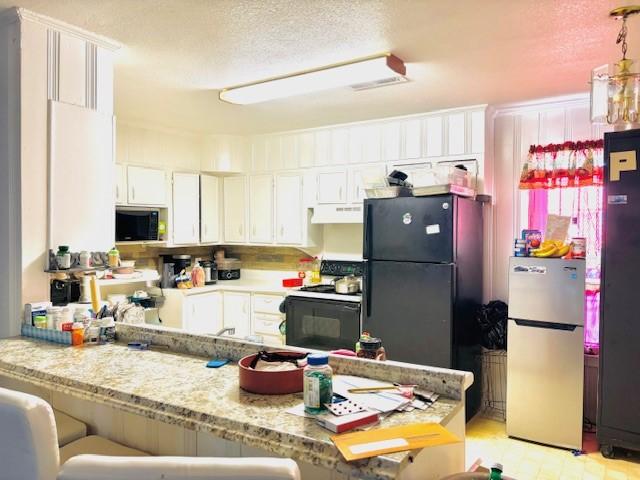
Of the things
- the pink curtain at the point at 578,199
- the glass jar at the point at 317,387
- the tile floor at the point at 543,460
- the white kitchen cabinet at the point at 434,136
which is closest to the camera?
the glass jar at the point at 317,387

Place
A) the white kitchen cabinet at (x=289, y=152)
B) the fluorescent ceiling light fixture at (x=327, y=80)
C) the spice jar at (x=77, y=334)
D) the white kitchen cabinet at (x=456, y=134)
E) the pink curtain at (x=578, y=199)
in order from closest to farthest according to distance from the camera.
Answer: the spice jar at (x=77, y=334), the fluorescent ceiling light fixture at (x=327, y=80), the pink curtain at (x=578, y=199), the white kitchen cabinet at (x=456, y=134), the white kitchen cabinet at (x=289, y=152)

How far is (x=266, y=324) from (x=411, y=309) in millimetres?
1716

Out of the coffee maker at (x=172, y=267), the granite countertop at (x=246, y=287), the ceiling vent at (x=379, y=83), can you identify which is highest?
the ceiling vent at (x=379, y=83)

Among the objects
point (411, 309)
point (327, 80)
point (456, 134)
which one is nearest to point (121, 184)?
point (327, 80)

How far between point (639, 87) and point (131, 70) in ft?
8.91

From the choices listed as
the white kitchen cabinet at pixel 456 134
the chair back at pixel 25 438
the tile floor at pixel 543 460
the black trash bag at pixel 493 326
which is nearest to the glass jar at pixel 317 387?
the chair back at pixel 25 438

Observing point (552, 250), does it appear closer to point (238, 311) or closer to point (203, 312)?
point (238, 311)

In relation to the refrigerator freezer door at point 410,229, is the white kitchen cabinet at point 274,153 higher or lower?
higher

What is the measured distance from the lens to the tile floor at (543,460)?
115 inches

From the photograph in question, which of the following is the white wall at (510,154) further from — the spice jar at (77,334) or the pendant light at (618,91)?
the spice jar at (77,334)

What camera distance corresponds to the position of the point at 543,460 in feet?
10.2

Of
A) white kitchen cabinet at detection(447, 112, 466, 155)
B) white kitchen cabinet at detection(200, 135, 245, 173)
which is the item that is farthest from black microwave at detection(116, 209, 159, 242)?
white kitchen cabinet at detection(447, 112, 466, 155)

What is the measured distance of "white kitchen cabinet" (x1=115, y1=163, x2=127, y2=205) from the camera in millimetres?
4324

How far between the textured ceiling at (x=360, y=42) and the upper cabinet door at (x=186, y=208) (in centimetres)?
132
